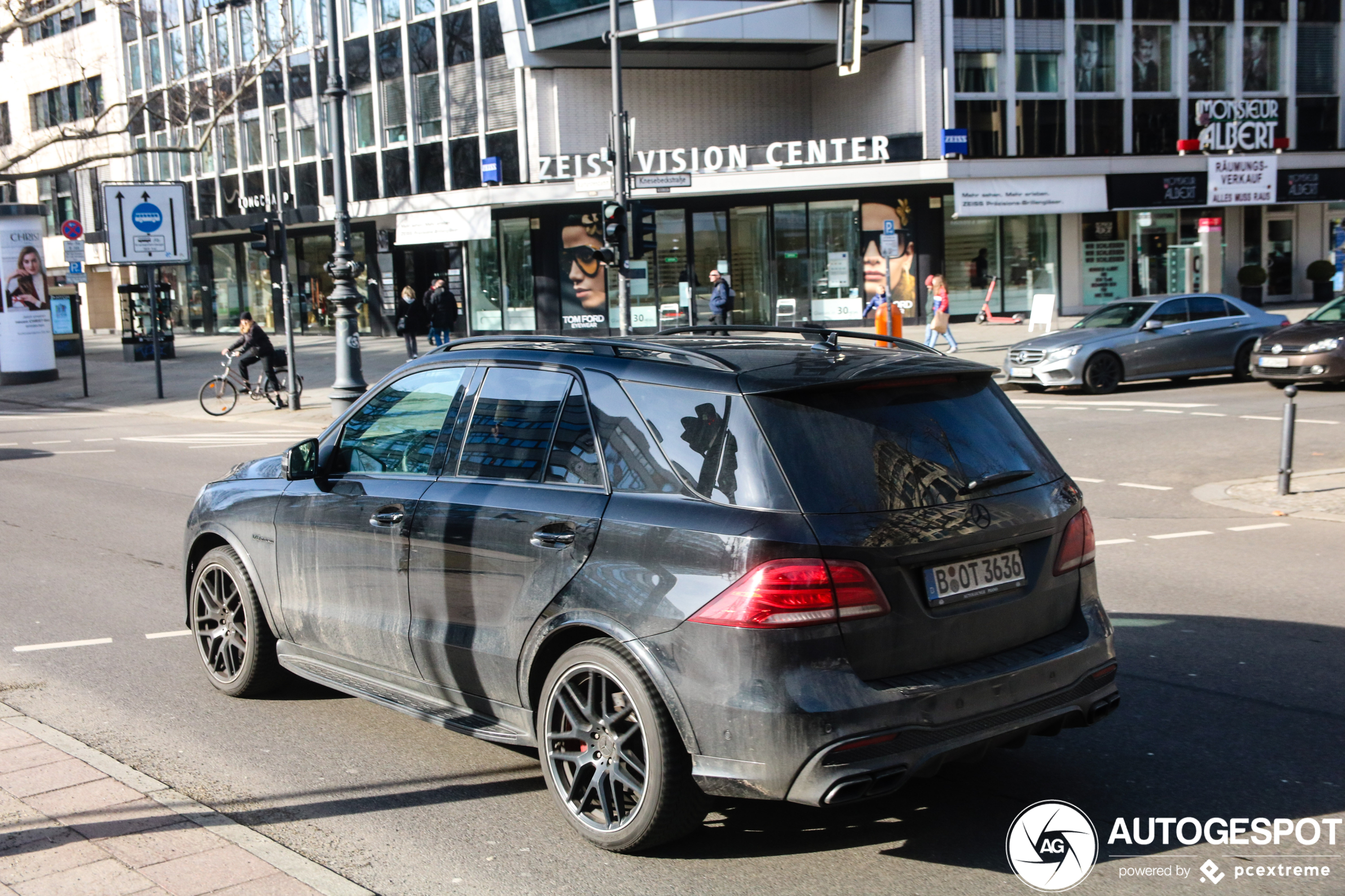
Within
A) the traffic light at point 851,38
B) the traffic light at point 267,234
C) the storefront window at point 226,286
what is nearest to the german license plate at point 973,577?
the traffic light at point 851,38

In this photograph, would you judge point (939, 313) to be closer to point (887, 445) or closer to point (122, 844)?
point (887, 445)

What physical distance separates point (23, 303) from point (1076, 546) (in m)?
32.2

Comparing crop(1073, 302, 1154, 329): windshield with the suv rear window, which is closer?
the suv rear window

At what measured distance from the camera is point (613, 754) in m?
4.23

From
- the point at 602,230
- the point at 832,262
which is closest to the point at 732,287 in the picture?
the point at 832,262

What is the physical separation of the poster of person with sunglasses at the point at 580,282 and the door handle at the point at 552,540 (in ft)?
110

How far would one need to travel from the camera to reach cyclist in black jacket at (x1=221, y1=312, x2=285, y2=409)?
24328 mm

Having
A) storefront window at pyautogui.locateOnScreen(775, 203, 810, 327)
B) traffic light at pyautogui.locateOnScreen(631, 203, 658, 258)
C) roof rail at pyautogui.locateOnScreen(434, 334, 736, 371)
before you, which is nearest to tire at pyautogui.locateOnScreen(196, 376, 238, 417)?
traffic light at pyautogui.locateOnScreen(631, 203, 658, 258)

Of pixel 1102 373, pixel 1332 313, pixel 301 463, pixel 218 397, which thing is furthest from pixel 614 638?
pixel 218 397

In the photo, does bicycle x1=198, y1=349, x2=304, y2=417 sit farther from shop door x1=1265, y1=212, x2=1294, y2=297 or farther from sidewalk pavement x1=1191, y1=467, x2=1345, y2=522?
shop door x1=1265, y1=212, x2=1294, y2=297

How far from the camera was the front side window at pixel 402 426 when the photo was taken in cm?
512

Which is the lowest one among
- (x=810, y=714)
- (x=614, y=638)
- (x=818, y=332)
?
(x=810, y=714)

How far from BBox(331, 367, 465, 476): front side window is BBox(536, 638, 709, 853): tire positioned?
3.90 feet

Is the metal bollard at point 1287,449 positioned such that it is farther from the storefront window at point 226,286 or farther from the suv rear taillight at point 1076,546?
the storefront window at point 226,286
